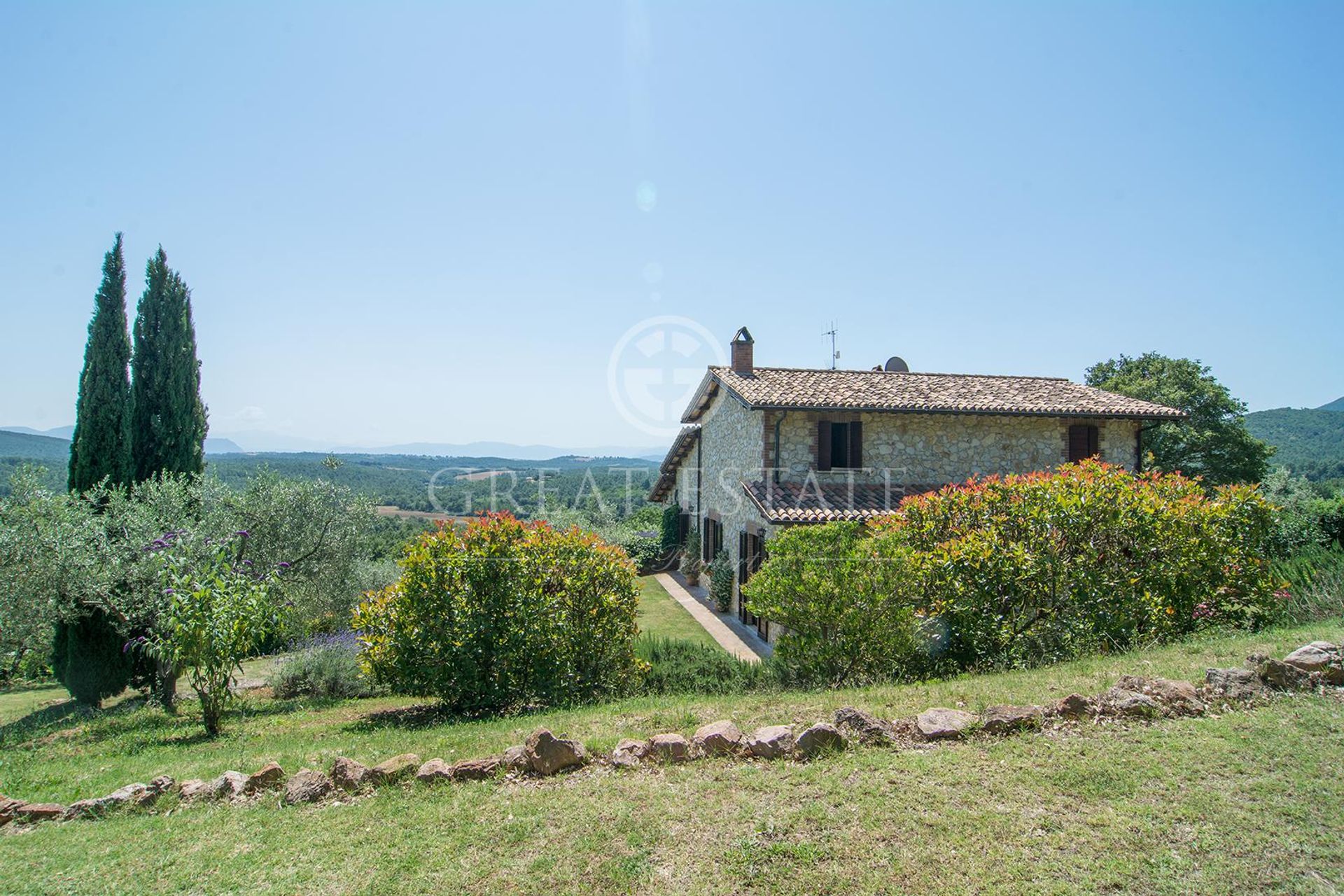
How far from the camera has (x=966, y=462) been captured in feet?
54.7

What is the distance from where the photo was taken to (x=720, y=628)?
51.8 ft

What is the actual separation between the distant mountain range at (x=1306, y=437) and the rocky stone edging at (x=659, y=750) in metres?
51.5

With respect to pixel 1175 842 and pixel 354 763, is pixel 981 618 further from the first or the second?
pixel 354 763

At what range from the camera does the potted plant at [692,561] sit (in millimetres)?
20953

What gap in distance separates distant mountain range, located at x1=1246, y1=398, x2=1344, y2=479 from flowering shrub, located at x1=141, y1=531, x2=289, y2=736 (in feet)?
183

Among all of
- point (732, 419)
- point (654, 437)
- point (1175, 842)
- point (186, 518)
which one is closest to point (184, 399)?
point (186, 518)

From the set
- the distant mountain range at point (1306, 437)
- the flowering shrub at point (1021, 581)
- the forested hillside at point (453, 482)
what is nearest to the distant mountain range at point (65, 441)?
the forested hillside at point (453, 482)

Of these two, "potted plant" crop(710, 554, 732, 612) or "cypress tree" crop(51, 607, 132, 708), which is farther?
"potted plant" crop(710, 554, 732, 612)

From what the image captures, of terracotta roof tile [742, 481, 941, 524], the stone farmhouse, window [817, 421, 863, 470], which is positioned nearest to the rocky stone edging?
terracotta roof tile [742, 481, 941, 524]

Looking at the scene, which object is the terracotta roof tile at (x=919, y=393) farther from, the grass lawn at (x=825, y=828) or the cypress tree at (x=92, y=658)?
the cypress tree at (x=92, y=658)

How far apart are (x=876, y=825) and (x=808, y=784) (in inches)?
24.3

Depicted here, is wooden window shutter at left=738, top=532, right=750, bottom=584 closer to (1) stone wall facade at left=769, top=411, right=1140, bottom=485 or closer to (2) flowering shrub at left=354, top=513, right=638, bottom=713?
(1) stone wall facade at left=769, top=411, right=1140, bottom=485

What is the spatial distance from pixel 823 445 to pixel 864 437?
3.55ft

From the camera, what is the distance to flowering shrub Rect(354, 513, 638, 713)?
8.18 m
